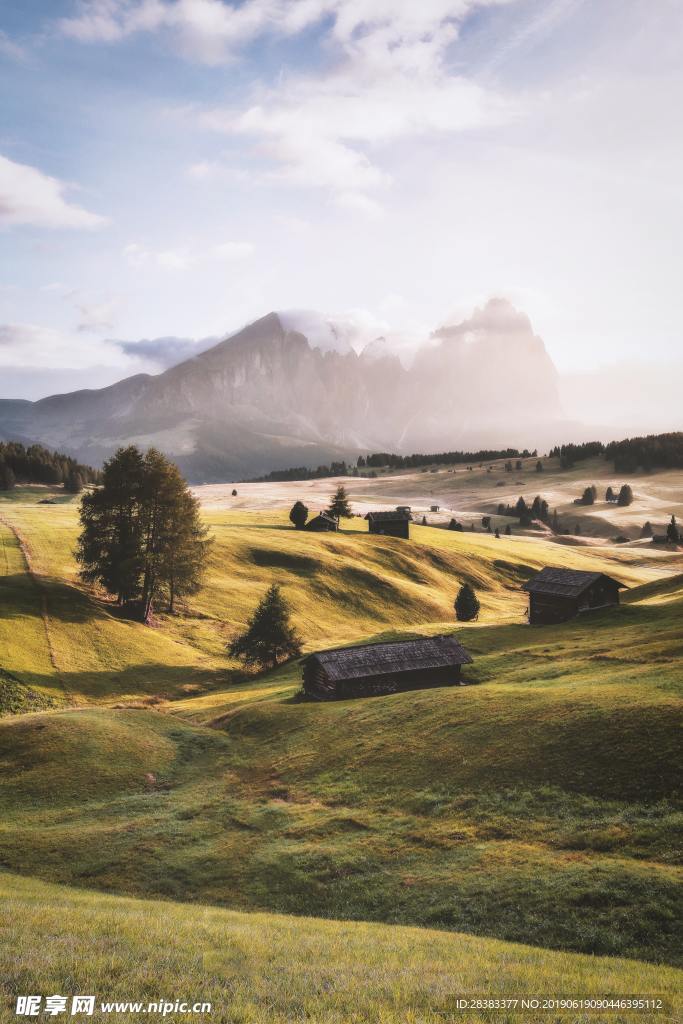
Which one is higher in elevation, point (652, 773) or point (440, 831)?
point (652, 773)

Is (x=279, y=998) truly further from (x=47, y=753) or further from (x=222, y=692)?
(x=222, y=692)

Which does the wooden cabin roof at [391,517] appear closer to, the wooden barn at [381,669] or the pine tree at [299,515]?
the pine tree at [299,515]

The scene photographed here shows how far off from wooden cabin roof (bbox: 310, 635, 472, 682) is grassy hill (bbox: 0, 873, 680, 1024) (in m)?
30.4

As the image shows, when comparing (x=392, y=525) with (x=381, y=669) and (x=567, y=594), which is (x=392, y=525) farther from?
(x=381, y=669)

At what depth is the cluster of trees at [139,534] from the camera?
6812cm

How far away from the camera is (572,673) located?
139 ft

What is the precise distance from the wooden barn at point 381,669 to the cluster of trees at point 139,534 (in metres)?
26.6

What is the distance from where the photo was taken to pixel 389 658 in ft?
163

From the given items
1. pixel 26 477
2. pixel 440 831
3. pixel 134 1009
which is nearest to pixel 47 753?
pixel 440 831

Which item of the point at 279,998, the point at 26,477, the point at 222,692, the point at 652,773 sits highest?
the point at 26,477

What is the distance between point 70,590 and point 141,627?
31.5 ft

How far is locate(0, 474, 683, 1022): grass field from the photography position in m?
19.9

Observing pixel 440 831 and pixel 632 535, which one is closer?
pixel 440 831

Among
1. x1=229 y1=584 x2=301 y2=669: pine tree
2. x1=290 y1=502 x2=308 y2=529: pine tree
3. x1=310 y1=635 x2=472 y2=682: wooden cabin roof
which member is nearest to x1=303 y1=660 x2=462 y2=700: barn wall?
x1=310 y1=635 x2=472 y2=682: wooden cabin roof
